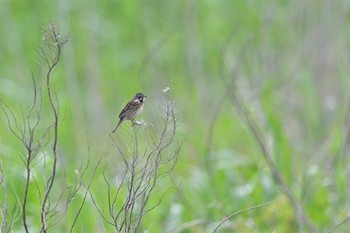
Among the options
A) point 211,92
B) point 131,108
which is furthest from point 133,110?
point 211,92

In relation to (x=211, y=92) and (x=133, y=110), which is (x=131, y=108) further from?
(x=211, y=92)

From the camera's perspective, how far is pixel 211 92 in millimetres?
7992

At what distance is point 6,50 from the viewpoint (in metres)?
8.48

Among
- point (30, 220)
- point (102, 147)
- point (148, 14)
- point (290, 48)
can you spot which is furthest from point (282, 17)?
point (30, 220)

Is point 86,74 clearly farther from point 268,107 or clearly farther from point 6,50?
point 268,107

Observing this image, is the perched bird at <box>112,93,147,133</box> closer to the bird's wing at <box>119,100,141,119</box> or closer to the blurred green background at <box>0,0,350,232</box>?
the bird's wing at <box>119,100,141,119</box>

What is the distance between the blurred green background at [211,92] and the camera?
17.2ft

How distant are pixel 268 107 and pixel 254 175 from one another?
2.26 feet

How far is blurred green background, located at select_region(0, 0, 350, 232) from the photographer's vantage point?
524cm

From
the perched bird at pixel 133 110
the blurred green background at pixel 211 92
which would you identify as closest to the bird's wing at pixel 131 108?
the perched bird at pixel 133 110

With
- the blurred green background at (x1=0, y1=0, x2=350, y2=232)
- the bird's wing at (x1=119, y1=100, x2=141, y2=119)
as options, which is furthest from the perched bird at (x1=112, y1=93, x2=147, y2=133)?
the blurred green background at (x1=0, y1=0, x2=350, y2=232)

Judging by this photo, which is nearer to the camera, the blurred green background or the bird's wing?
the bird's wing

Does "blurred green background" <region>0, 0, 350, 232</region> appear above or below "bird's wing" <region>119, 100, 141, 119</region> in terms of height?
above

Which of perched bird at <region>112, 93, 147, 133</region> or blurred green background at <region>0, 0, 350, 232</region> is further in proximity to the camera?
blurred green background at <region>0, 0, 350, 232</region>
